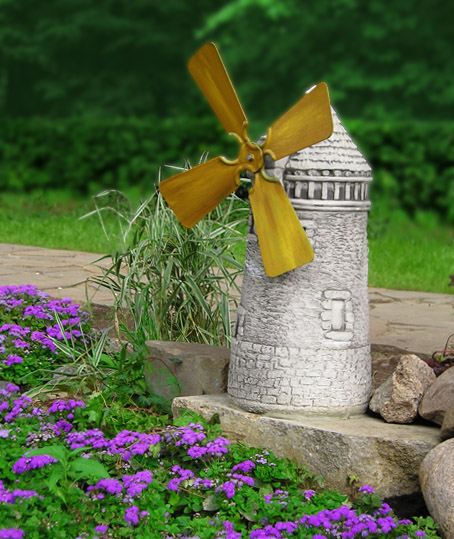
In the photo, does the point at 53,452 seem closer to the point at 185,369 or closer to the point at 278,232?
the point at 185,369

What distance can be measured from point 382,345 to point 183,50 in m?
15.7

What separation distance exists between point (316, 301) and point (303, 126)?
0.62 meters

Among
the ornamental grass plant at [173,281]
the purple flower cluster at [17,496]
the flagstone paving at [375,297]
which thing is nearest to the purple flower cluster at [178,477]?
the purple flower cluster at [17,496]

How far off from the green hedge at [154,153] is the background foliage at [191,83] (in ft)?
0.06

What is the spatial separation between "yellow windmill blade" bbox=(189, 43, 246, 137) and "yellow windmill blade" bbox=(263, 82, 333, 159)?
6.1 inches

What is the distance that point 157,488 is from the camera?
2928 mm

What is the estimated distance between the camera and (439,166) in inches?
447

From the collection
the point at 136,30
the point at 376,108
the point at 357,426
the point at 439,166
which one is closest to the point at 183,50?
the point at 136,30

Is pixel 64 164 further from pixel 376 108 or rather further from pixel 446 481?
pixel 446 481

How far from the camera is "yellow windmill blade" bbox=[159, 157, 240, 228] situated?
10.7 ft

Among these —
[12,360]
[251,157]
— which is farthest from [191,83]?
[251,157]

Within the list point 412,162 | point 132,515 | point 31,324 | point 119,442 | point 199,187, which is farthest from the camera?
point 412,162

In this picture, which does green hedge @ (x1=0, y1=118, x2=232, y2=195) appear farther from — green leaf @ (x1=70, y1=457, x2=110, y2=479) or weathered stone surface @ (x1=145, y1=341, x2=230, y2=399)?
green leaf @ (x1=70, y1=457, x2=110, y2=479)

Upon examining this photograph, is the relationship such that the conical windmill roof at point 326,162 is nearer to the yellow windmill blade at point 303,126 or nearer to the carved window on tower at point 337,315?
the yellow windmill blade at point 303,126
